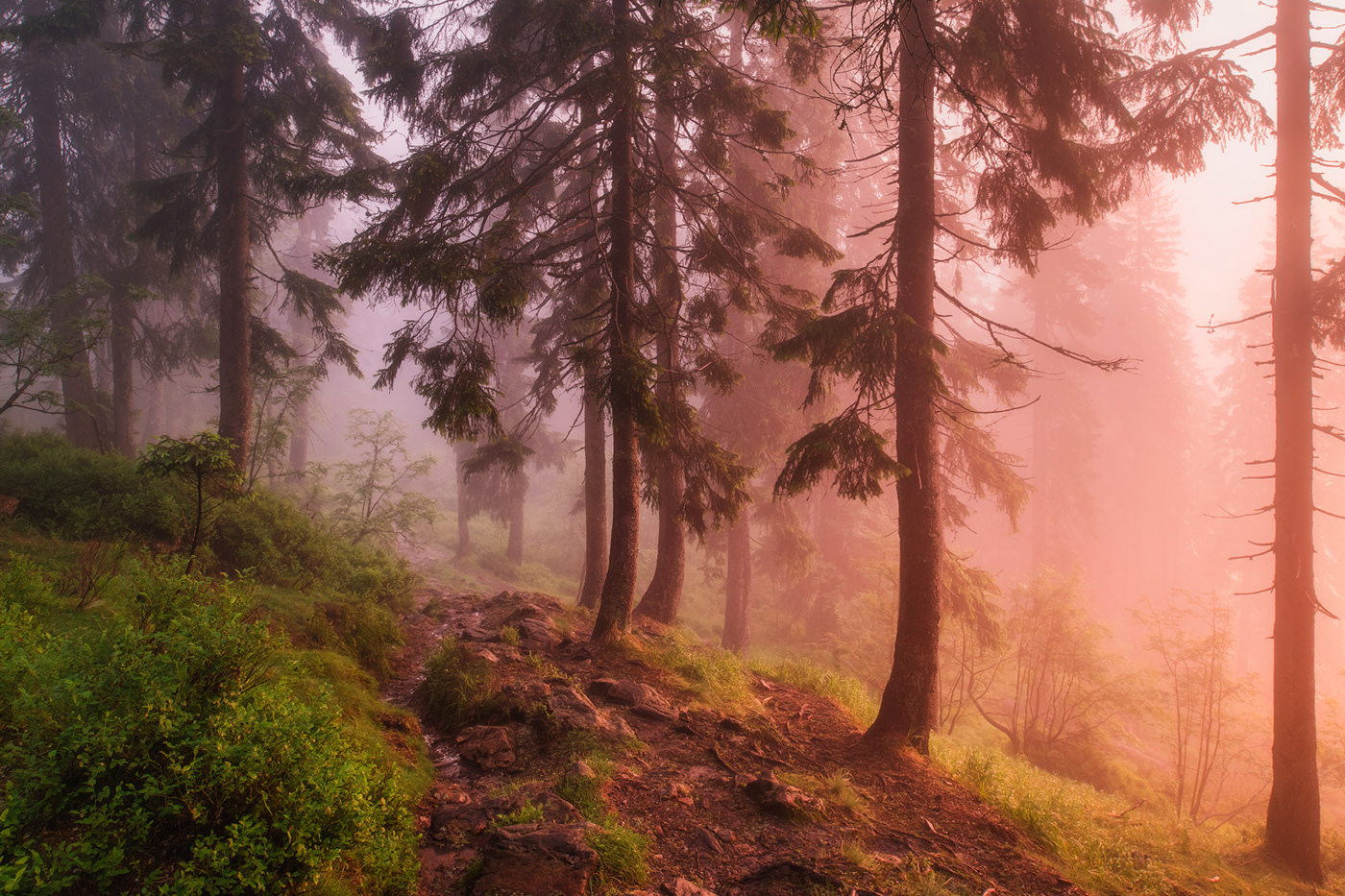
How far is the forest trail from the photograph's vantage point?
12.1 feet

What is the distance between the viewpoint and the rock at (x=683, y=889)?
11.6ft

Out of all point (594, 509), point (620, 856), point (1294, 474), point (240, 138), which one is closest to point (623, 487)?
point (594, 509)

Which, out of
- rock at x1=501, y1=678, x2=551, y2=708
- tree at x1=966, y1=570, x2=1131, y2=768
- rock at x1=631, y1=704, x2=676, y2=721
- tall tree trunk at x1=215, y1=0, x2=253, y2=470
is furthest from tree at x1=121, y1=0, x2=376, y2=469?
tree at x1=966, y1=570, x2=1131, y2=768

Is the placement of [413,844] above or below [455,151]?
below

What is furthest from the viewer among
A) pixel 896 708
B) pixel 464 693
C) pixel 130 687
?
pixel 896 708

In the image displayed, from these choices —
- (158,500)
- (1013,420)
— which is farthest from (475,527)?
(1013,420)

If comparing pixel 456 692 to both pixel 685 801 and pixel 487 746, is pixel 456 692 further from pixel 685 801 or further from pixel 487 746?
pixel 685 801

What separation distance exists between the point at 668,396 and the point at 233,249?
981 cm

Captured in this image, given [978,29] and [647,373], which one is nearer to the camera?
[978,29]

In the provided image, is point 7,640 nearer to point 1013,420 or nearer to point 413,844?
point 413,844

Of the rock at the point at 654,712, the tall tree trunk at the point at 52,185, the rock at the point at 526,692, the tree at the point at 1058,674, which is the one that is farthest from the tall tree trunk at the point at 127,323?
the tree at the point at 1058,674

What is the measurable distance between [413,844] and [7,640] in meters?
2.62

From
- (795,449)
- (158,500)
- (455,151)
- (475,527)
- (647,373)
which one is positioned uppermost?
(455,151)

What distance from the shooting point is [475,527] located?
112ft
